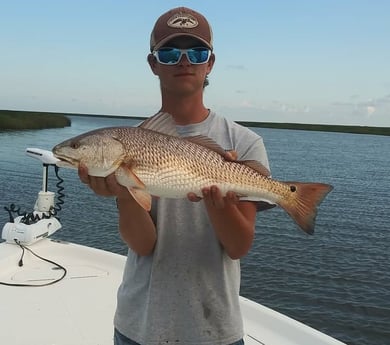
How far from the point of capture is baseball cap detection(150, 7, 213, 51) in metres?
2.43

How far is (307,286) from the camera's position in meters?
11.3

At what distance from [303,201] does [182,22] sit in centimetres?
109

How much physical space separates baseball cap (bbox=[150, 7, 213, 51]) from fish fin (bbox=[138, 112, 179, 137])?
0.35m

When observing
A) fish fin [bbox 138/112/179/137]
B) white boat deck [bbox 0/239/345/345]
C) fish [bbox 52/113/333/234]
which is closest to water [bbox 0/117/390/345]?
white boat deck [bbox 0/239/345/345]

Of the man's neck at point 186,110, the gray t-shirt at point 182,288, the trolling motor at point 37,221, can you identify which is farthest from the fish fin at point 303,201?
the trolling motor at point 37,221

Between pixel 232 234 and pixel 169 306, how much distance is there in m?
0.46

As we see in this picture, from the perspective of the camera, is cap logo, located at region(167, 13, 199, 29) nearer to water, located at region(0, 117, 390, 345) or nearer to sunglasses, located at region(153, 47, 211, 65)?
sunglasses, located at region(153, 47, 211, 65)

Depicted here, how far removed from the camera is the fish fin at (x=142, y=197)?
2260mm

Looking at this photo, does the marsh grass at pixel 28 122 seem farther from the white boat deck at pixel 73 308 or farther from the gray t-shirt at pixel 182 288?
the gray t-shirt at pixel 182 288

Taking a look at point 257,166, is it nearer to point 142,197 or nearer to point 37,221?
point 142,197

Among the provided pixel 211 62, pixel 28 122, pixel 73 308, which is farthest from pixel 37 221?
pixel 28 122

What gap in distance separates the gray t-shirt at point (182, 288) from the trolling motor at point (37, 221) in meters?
3.32

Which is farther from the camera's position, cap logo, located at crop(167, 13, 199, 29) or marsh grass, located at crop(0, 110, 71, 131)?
marsh grass, located at crop(0, 110, 71, 131)

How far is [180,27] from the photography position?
243 cm
